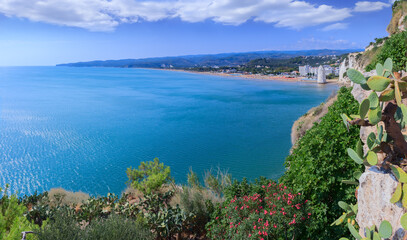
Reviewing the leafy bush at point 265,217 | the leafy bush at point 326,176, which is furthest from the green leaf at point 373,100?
the leafy bush at point 265,217

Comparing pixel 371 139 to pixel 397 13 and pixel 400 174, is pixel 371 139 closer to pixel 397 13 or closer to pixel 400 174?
pixel 400 174

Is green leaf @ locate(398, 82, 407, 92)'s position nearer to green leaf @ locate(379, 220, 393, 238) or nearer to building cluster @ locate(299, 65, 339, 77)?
green leaf @ locate(379, 220, 393, 238)

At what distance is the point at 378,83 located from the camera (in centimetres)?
169

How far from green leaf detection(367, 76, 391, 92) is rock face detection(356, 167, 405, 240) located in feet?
2.25

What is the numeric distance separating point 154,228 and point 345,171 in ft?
→ 11.1

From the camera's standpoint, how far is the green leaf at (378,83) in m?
1.66

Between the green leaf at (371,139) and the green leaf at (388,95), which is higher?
the green leaf at (388,95)

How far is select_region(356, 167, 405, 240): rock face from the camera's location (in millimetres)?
1817

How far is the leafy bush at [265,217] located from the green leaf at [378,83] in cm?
216

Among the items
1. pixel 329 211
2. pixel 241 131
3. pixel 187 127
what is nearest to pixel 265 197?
pixel 329 211

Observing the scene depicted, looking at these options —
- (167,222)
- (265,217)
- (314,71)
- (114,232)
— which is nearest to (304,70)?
(314,71)

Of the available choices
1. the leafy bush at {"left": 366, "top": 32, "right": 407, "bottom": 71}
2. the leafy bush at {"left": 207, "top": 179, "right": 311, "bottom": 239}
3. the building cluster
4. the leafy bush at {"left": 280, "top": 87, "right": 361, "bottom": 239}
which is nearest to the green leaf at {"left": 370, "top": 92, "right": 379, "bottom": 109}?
the leafy bush at {"left": 280, "top": 87, "right": 361, "bottom": 239}

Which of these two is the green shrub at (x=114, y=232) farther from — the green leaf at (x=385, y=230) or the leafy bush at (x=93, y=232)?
the green leaf at (x=385, y=230)

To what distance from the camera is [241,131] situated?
20859mm
